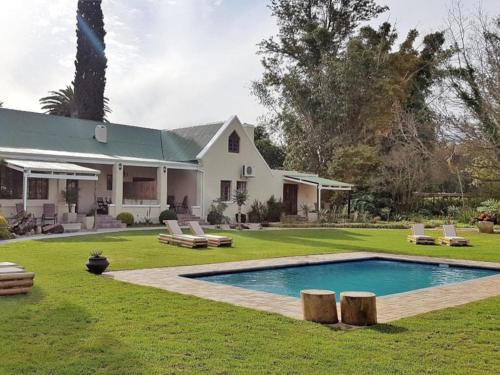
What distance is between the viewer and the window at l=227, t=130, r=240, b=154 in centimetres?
3478

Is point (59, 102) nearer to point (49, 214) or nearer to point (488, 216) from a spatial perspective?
point (49, 214)

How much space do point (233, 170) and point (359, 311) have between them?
27131 mm

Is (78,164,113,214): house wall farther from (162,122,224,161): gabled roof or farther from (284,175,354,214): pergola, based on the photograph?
(284,175,354,214): pergola

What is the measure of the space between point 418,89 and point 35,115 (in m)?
34.0

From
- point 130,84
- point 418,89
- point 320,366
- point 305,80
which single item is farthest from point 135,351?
point 418,89

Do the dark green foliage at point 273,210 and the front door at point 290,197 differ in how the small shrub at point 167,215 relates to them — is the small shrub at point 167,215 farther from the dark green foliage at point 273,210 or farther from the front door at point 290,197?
the front door at point 290,197

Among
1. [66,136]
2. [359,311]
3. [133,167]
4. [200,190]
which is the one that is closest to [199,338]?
[359,311]

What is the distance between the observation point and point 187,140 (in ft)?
117

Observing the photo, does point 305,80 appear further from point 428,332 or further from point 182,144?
point 428,332

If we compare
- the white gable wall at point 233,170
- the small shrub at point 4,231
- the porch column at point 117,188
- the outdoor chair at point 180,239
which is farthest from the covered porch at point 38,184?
the white gable wall at point 233,170

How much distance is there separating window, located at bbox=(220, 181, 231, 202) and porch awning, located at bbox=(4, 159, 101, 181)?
10262 mm

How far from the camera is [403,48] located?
50750 mm

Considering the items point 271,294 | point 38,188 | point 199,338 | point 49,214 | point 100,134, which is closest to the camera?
point 199,338

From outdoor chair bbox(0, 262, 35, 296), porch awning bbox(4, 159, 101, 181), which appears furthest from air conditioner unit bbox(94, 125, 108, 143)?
outdoor chair bbox(0, 262, 35, 296)
